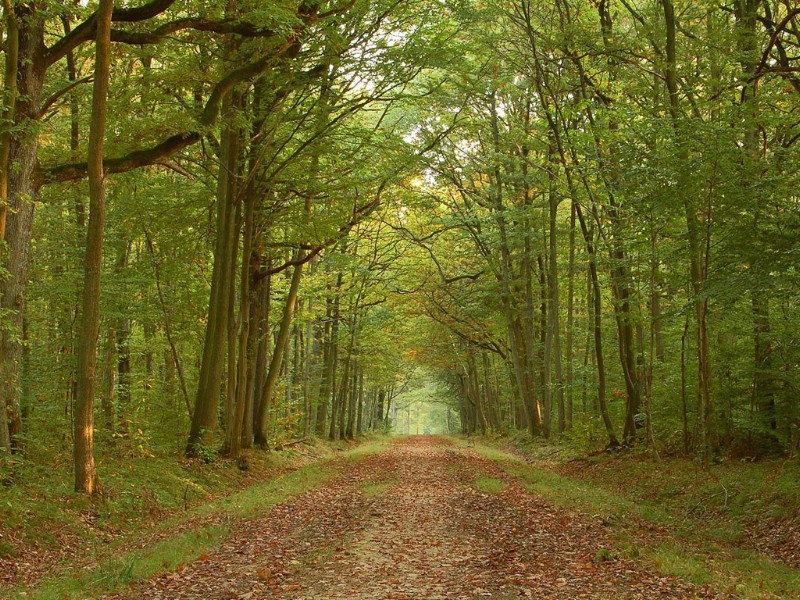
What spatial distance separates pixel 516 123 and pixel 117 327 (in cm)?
1485

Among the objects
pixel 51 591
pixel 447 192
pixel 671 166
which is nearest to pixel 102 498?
pixel 51 591

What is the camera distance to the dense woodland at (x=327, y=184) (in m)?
10.2

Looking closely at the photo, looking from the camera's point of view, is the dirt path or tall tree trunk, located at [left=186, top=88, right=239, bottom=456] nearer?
the dirt path

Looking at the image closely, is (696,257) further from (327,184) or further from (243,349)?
(243,349)

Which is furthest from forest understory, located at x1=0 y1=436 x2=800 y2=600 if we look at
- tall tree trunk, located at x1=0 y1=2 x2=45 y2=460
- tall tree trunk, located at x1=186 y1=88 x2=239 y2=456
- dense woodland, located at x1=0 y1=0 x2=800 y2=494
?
tall tree trunk, located at x1=0 y1=2 x2=45 y2=460

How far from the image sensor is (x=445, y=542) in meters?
8.45

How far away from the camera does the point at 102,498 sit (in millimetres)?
9688

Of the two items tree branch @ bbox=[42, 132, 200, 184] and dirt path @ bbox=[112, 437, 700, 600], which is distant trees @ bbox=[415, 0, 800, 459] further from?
tree branch @ bbox=[42, 132, 200, 184]

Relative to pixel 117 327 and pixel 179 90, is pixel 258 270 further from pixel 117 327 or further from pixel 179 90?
pixel 179 90

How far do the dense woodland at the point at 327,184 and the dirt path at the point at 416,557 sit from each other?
3.61 metres

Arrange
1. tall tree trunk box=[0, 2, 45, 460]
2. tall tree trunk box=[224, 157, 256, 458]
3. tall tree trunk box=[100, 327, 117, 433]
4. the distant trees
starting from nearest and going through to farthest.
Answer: tall tree trunk box=[0, 2, 45, 460] → the distant trees → tall tree trunk box=[224, 157, 256, 458] → tall tree trunk box=[100, 327, 117, 433]

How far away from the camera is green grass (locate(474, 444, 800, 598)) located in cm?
664

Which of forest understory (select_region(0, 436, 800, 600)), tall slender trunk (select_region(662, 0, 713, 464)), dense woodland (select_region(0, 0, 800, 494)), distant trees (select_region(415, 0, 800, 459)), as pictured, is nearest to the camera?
forest understory (select_region(0, 436, 800, 600))

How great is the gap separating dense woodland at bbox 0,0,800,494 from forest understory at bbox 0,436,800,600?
Answer: 157 cm
